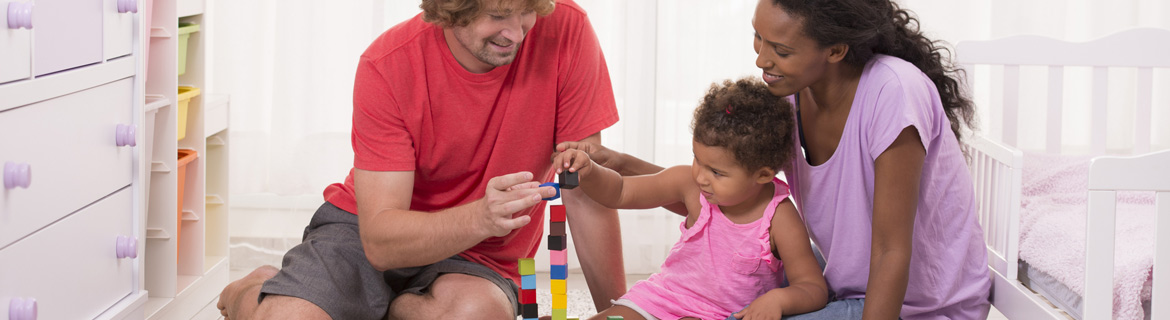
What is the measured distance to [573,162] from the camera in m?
1.61

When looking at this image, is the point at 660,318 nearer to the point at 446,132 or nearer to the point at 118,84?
the point at 446,132

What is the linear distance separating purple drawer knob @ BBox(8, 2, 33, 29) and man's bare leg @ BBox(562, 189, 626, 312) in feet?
3.08

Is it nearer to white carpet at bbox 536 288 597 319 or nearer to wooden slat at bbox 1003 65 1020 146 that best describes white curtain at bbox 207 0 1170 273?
white carpet at bbox 536 288 597 319

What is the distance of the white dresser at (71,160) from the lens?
1.64 metres

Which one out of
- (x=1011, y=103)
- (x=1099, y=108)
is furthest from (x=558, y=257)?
(x=1099, y=108)

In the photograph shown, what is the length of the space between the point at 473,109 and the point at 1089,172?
0.96 m

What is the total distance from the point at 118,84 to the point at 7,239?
1.45 feet

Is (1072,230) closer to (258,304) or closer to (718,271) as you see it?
(718,271)

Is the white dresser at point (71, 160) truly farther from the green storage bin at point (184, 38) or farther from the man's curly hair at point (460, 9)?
the man's curly hair at point (460, 9)

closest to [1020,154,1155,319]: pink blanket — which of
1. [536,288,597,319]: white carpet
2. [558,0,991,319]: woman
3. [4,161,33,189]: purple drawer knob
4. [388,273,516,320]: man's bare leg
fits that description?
[558,0,991,319]: woman

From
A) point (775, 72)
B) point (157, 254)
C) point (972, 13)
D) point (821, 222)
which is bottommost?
point (157, 254)

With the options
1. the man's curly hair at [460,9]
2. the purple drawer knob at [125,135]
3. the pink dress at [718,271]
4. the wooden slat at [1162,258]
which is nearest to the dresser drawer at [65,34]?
the purple drawer knob at [125,135]

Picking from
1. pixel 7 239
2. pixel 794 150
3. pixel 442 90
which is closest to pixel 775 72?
pixel 794 150

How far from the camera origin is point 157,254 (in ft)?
7.70
